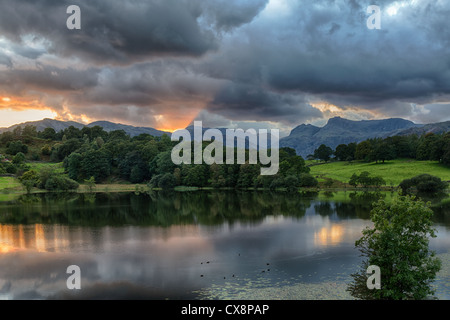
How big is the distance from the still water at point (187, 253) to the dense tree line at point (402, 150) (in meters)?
59.9

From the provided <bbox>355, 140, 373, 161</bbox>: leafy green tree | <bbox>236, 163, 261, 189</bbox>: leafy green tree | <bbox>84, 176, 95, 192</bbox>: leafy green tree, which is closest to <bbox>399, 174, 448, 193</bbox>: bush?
<bbox>236, 163, 261, 189</bbox>: leafy green tree

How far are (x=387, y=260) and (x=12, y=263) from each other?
29.6 meters

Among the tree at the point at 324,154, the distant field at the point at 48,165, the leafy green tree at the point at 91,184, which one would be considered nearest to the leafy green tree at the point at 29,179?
the leafy green tree at the point at 91,184

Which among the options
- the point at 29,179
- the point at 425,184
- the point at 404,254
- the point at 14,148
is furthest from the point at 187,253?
the point at 14,148

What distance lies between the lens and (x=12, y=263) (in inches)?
1171

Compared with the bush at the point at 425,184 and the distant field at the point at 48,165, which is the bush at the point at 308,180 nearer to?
the bush at the point at 425,184

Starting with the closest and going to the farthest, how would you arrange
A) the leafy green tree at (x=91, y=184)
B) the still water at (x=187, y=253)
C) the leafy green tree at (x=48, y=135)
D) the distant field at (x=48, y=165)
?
the still water at (x=187, y=253)
the leafy green tree at (x=91, y=184)
the distant field at (x=48, y=165)
the leafy green tree at (x=48, y=135)

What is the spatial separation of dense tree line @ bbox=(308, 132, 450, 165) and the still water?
197 feet

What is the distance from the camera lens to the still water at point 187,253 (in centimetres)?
2320

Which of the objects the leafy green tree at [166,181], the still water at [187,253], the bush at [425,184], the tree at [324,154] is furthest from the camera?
the tree at [324,154]

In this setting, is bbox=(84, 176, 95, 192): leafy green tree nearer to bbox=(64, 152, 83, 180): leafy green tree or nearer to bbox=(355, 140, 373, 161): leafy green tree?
bbox=(64, 152, 83, 180): leafy green tree

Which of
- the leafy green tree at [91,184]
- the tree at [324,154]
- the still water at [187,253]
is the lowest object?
the still water at [187,253]
